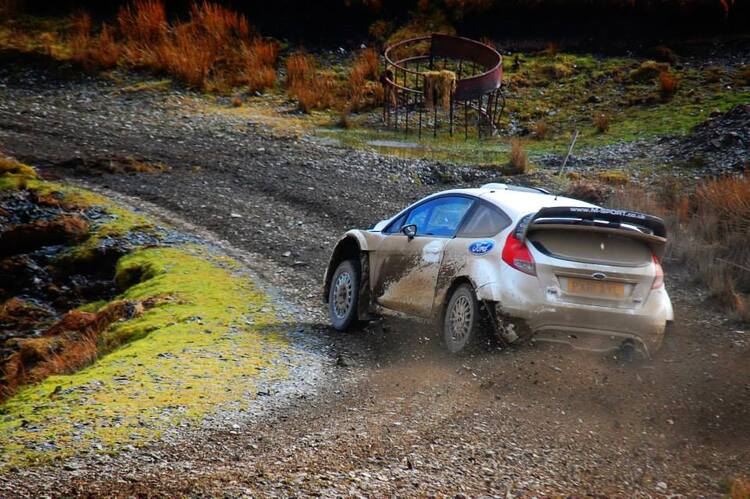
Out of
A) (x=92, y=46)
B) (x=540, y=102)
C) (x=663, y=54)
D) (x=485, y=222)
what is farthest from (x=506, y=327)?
(x=663, y=54)

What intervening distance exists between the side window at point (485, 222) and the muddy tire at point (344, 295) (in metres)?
1.78

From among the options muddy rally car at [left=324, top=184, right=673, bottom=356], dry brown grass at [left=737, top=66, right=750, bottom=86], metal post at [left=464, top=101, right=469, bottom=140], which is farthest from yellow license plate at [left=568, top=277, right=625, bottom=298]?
dry brown grass at [left=737, top=66, right=750, bottom=86]

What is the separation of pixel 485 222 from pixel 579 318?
1.34 meters

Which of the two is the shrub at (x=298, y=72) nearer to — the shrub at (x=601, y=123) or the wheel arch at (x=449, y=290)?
the shrub at (x=601, y=123)

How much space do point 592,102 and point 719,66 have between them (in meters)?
4.05

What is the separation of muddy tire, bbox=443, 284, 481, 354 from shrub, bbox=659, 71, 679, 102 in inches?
749

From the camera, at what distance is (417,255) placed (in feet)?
35.9

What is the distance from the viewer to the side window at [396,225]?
11.6m

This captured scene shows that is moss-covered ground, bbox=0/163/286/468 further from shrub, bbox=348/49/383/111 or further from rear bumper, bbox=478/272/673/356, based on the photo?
shrub, bbox=348/49/383/111

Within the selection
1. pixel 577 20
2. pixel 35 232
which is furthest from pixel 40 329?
pixel 577 20

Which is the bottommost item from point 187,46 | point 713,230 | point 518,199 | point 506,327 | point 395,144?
point 395,144

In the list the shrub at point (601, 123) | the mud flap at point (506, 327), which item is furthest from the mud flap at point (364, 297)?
the shrub at point (601, 123)

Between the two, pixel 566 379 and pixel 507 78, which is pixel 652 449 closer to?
pixel 566 379

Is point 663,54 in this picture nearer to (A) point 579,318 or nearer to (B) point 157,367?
(A) point 579,318
